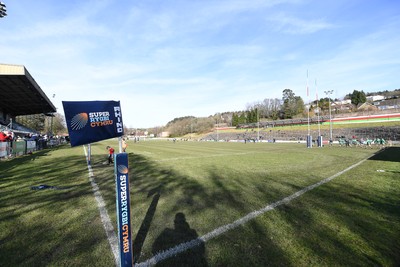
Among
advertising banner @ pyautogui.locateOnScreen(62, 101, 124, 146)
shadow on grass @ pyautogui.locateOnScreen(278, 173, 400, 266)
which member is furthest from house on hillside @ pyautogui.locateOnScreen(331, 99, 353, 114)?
advertising banner @ pyautogui.locateOnScreen(62, 101, 124, 146)

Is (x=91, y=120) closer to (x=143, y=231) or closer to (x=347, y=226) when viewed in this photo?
(x=143, y=231)

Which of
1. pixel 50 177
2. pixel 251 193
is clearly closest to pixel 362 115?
pixel 251 193

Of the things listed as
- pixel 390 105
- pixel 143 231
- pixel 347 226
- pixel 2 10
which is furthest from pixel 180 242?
pixel 390 105

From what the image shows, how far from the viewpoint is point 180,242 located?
13.4 feet

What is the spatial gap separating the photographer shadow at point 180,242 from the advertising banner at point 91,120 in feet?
7.28

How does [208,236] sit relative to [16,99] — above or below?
below

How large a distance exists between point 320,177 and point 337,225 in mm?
5712

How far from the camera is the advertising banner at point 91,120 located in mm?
2852

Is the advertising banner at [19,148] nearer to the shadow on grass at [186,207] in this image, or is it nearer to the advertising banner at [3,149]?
the advertising banner at [3,149]

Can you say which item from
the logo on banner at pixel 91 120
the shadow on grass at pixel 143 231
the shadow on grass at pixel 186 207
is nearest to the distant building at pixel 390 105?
the shadow on grass at pixel 186 207

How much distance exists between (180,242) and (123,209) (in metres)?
1.58

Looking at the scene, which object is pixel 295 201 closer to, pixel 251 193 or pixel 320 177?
pixel 251 193

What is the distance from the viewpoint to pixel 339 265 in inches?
133

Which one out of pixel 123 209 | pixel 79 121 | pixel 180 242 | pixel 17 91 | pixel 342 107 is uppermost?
pixel 17 91
